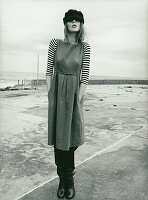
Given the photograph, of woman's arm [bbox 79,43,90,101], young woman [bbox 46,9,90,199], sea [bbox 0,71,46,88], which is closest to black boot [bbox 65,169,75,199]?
young woman [bbox 46,9,90,199]

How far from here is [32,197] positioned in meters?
Result: 3.05

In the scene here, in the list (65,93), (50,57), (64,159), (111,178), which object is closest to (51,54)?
(50,57)

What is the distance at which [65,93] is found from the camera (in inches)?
117

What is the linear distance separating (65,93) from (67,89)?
5 centimetres

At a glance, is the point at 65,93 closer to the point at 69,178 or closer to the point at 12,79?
the point at 69,178

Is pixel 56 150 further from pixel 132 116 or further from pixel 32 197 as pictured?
pixel 132 116

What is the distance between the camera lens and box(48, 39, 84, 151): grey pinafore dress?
2.97m

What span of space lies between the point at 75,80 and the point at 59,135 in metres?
0.60

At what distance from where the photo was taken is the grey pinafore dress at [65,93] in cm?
297

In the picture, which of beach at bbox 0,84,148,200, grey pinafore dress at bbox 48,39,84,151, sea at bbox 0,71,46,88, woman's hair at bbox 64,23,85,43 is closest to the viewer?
grey pinafore dress at bbox 48,39,84,151

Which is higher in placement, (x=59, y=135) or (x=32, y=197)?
(x=59, y=135)

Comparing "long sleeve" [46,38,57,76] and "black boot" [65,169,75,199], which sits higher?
"long sleeve" [46,38,57,76]

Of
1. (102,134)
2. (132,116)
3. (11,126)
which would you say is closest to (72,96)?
(102,134)

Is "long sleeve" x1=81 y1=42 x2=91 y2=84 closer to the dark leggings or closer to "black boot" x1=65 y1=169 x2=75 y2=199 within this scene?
the dark leggings
